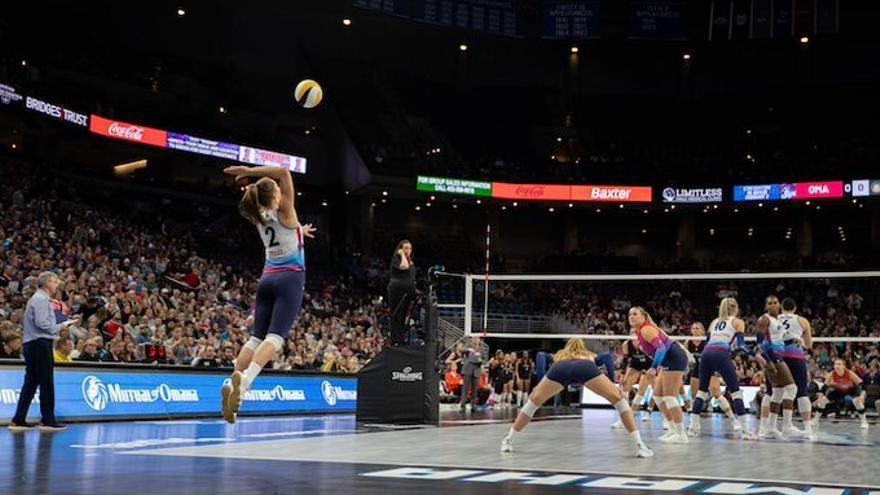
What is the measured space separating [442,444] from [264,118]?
33845 mm

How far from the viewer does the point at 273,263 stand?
7.90 meters

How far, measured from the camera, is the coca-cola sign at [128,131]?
33.9 metres

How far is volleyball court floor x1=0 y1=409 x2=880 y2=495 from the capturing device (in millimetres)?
7547

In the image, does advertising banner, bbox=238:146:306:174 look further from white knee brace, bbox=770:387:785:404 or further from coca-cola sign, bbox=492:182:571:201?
white knee brace, bbox=770:387:785:404

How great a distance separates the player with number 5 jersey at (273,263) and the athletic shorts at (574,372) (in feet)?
14.3

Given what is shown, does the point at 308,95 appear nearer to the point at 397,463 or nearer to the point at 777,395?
the point at 397,463

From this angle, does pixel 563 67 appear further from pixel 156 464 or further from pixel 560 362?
pixel 156 464

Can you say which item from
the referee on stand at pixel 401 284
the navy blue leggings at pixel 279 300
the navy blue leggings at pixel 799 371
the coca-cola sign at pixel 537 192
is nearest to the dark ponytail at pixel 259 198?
the navy blue leggings at pixel 279 300

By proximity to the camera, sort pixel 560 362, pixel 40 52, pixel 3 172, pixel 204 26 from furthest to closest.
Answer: pixel 204 26 < pixel 40 52 < pixel 3 172 < pixel 560 362

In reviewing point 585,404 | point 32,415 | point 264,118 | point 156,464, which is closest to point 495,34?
point 264,118

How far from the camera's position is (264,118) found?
145ft

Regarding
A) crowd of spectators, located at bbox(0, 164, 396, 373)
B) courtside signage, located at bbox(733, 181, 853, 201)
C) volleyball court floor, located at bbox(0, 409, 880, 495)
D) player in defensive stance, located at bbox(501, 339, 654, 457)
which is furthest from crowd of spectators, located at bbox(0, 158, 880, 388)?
player in defensive stance, located at bbox(501, 339, 654, 457)

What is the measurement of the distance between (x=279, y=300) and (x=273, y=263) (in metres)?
0.31

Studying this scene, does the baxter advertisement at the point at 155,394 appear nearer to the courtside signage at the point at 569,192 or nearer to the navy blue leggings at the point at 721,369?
the navy blue leggings at the point at 721,369
